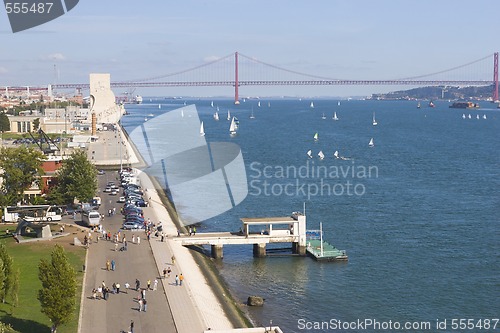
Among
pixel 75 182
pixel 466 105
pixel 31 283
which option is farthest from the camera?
pixel 466 105

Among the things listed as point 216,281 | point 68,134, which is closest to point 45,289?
point 216,281

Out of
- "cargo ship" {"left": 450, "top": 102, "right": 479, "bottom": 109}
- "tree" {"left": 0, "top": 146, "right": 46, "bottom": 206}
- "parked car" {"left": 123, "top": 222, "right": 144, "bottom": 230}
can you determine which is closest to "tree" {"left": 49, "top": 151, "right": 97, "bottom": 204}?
"tree" {"left": 0, "top": 146, "right": 46, "bottom": 206}

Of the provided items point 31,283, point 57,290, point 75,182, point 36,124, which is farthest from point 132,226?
point 36,124

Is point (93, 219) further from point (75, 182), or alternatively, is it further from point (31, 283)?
point (31, 283)

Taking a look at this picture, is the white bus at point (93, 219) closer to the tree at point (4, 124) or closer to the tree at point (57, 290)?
the tree at point (57, 290)

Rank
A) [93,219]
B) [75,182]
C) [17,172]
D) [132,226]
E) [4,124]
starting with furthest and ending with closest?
[4,124], [75,182], [17,172], [93,219], [132,226]

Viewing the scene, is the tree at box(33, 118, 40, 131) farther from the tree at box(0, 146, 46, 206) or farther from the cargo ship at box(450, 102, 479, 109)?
the cargo ship at box(450, 102, 479, 109)

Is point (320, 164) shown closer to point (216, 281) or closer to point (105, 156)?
point (105, 156)
